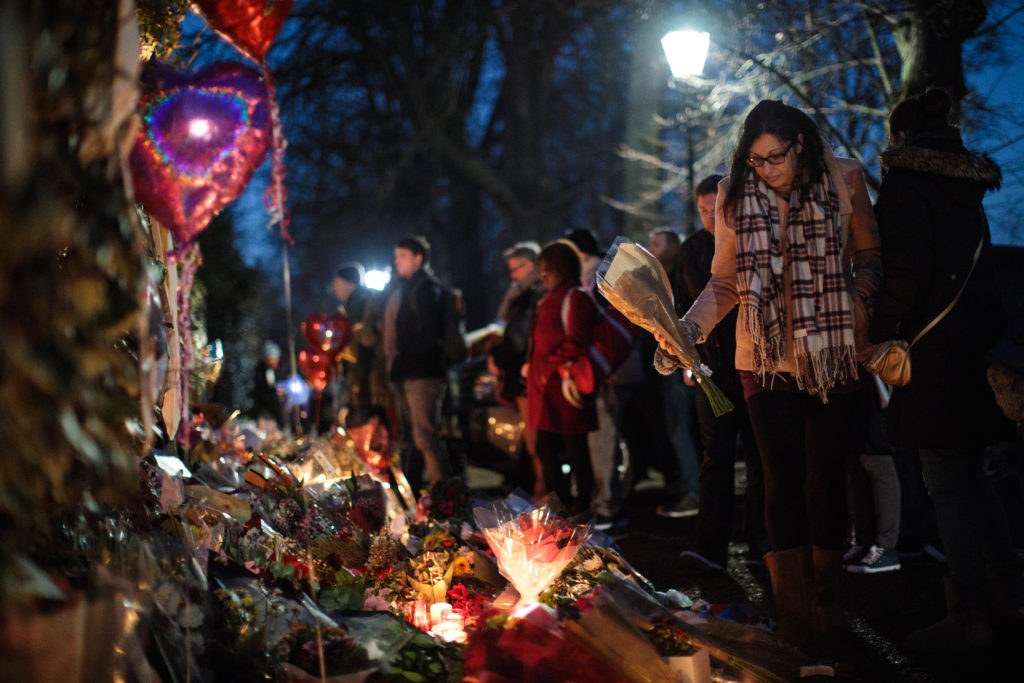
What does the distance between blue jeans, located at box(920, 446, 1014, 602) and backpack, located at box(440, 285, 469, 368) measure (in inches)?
161

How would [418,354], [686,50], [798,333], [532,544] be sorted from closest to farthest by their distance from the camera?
[532,544]
[798,333]
[418,354]
[686,50]

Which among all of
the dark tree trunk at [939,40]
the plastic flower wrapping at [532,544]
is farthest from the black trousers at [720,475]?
the dark tree trunk at [939,40]

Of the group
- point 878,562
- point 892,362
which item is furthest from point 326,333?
point 892,362

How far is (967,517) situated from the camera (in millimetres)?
3660

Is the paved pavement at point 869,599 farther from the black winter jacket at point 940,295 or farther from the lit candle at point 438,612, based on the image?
the lit candle at point 438,612

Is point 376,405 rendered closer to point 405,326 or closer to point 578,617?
point 405,326

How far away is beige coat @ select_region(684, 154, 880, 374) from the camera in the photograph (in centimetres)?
368

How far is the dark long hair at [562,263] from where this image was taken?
6.07 metres

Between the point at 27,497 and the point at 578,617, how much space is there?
1621 millimetres

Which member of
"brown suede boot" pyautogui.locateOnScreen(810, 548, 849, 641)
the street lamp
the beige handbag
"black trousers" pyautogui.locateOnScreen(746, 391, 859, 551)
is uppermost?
the street lamp

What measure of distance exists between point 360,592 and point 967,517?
2.37 metres

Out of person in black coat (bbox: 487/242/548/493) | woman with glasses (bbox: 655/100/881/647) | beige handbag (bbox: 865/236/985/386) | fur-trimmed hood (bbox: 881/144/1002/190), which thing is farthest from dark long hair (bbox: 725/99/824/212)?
person in black coat (bbox: 487/242/548/493)

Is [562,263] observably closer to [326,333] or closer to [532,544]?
[532,544]

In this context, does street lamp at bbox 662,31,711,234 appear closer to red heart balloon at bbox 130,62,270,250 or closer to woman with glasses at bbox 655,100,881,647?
woman with glasses at bbox 655,100,881,647
